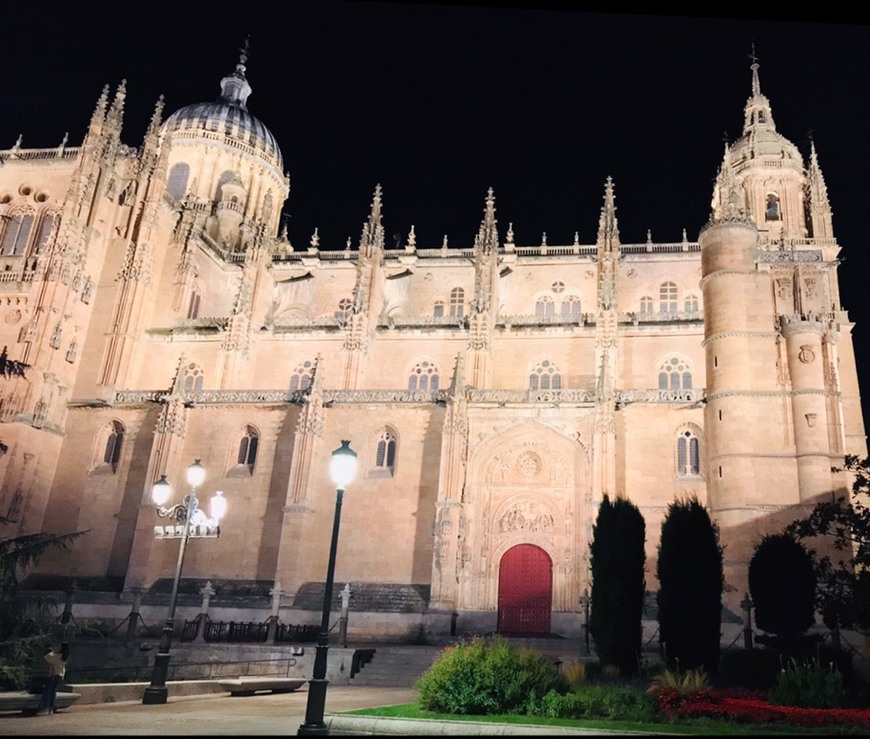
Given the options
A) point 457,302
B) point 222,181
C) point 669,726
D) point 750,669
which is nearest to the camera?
point 669,726

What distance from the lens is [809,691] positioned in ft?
45.5

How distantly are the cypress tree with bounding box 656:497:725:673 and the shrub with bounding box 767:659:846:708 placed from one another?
135 inches

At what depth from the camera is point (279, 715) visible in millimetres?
13430

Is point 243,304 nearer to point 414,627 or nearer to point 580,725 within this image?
point 414,627

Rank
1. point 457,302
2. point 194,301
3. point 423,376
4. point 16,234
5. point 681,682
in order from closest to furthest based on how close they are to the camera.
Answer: point 681,682, point 423,376, point 16,234, point 194,301, point 457,302

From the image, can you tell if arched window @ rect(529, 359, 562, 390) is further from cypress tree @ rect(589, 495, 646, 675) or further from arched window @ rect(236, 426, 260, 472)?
cypress tree @ rect(589, 495, 646, 675)

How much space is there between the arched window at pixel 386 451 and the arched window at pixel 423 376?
6404 mm

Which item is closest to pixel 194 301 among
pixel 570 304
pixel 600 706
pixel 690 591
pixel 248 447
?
pixel 248 447

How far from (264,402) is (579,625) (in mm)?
16660

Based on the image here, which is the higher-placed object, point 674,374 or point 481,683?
point 674,374

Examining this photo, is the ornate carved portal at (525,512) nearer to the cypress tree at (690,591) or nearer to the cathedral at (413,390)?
the cathedral at (413,390)

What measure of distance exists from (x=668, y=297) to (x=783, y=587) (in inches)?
1017

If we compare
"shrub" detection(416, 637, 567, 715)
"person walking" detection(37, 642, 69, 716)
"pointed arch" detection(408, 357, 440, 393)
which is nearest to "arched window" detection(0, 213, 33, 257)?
"pointed arch" detection(408, 357, 440, 393)

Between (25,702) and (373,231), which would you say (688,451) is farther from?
(25,702)
